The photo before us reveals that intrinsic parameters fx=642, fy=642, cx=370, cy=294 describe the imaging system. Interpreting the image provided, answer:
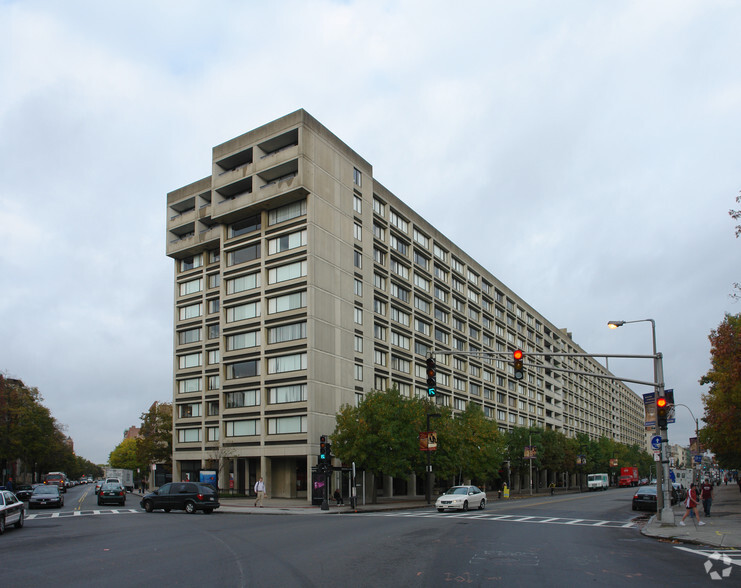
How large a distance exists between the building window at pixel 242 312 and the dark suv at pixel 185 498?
25.6 m

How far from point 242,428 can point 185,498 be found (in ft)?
79.2

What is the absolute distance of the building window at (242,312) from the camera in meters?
61.1

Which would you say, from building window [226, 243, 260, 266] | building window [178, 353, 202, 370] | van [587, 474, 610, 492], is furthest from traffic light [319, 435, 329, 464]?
van [587, 474, 610, 492]

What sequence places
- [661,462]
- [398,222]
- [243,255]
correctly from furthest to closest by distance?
[398,222]
[243,255]
[661,462]

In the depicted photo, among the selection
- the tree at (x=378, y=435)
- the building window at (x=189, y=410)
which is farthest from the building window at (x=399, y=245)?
the building window at (x=189, y=410)

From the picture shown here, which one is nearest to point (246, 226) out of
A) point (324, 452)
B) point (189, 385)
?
point (189, 385)

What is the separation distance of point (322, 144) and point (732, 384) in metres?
39.2

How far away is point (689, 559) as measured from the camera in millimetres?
16266

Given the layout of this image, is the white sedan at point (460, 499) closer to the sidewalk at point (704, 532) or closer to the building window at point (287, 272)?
the sidewalk at point (704, 532)

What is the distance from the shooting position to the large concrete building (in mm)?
56969

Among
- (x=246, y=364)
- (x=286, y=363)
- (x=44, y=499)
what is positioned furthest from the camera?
(x=246, y=364)

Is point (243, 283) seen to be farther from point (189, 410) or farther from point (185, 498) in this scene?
point (185, 498)

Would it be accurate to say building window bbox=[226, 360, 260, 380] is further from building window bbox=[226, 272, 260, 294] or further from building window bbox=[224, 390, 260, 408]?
building window bbox=[226, 272, 260, 294]

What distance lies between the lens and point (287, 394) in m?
56.6
